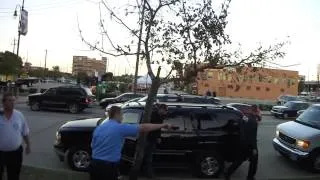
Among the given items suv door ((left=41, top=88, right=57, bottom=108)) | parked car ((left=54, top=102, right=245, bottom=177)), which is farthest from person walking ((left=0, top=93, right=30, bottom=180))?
suv door ((left=41, top=88, right=57, bottom=108))

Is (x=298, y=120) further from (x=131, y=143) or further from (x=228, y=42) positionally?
(x=228, y=42)

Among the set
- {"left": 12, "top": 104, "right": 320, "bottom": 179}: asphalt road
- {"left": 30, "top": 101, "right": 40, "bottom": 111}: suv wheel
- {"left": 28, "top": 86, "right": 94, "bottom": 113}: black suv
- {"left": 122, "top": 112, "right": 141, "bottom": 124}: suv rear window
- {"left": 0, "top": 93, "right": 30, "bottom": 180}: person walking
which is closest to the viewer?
{"left": 0, "top": 93, "right": 30, "bottom": 180}: person walking

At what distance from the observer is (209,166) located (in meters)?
12.3

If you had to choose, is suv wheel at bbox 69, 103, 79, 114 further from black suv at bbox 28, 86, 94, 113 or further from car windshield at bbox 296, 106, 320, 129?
car windshield at bbox 296, 106, 320, 129

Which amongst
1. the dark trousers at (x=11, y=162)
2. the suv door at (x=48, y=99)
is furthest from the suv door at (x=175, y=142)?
the suv door at (x=48, y=99)

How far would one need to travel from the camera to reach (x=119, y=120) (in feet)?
22.3

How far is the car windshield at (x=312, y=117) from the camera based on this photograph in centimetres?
1433

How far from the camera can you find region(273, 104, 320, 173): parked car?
13320mm

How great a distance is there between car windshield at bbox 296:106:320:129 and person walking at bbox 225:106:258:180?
10.1 feet

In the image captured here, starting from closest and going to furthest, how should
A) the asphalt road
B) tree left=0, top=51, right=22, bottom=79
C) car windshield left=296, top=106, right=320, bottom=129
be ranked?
the asphalt road → car windshield left=296, top=106, right=320, bottom=129 → tree left=0, top=51, right=22, bottom=79

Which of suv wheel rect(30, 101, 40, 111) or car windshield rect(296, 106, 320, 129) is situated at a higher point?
car windshield rect(296, 106, 320, 129)

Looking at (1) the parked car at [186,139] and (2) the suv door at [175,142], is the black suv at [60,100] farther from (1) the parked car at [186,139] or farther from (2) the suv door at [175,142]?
(2) the suv door at [175,142]

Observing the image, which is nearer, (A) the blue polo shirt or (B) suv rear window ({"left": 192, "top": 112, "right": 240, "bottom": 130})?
(A) the blue polo shirt

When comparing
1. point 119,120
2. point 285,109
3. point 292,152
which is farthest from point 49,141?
point 285,109
